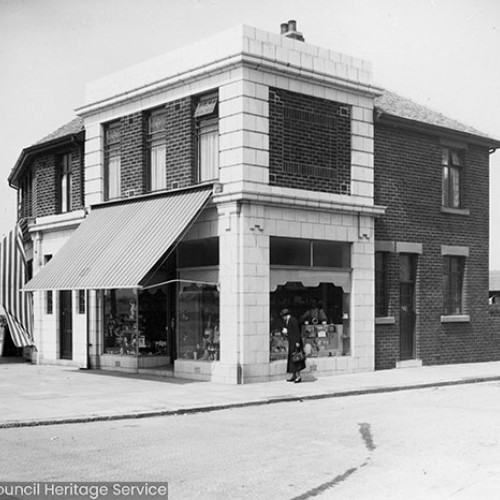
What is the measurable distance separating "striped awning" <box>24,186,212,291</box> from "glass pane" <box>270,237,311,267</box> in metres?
2.00

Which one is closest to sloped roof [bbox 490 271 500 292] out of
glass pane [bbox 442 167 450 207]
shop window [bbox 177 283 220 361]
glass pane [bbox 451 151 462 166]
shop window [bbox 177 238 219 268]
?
glass pane [bbox 451 151 462 166]

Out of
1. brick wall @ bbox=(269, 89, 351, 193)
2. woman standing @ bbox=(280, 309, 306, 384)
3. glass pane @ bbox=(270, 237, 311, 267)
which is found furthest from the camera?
glass pane @ bbox=(270, 237, 311, 267)

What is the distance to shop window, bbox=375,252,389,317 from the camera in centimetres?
2227

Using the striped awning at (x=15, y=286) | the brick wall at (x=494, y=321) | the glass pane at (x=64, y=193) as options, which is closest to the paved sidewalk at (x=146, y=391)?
the brick wall at (x=494, y=321)

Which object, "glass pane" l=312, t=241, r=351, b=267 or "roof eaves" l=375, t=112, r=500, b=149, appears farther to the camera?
"roof eaves" l=375, t=112, r=500, b=149

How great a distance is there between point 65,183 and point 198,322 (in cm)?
798

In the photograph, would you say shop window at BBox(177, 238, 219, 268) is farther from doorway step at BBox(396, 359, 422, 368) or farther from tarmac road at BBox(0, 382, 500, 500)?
doorway step at BBox(396, 359, 422, 368)

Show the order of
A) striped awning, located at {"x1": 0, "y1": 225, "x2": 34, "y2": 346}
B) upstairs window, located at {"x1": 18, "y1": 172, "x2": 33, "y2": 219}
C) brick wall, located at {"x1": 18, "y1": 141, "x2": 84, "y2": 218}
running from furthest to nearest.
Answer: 1. upstairs window, located at {"x1": 18, "y1": 172, "x2": 33, "y2": 219}
2. striped awning, located at {"x1": 0, "y1": 225, "x2": 34, "y2": 346}
3. brick wall, located at {"x1": 18, "y1": 141, "x2": 84, "y2": 218}

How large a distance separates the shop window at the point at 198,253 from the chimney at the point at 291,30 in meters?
6.08

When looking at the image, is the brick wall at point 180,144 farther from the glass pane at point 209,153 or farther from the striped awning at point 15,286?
the striped awning at point 15,286

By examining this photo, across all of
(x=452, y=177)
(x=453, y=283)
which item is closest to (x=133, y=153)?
(x=452, y=177)

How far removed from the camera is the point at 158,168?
20891 mm

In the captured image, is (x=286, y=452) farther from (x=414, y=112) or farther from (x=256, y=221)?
(x=414, y=112)

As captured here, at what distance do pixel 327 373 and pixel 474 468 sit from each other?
1095 centimetres
